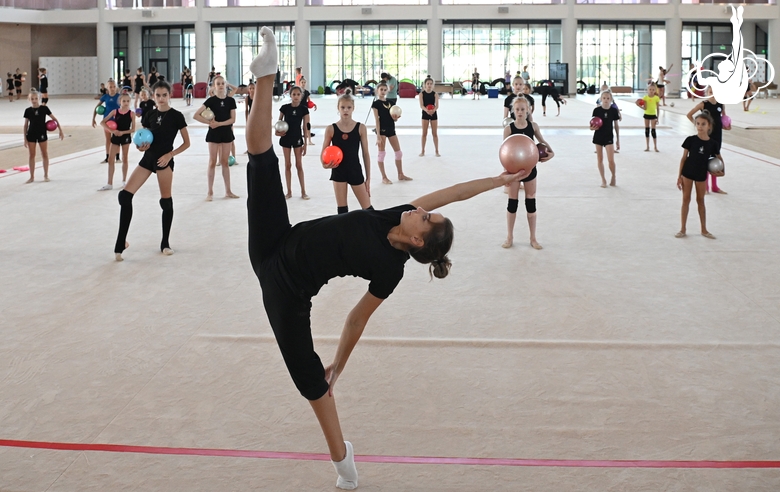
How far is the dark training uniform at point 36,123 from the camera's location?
14.0 m

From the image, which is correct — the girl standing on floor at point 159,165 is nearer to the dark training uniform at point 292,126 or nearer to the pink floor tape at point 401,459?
the dark training uniform at point 292,126

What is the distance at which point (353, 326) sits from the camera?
399 centimetres

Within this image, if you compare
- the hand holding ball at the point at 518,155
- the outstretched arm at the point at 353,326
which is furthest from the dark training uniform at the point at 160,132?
the outstretched arm at the point at 353,326

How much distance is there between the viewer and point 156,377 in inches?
221

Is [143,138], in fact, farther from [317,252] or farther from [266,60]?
[317,252]

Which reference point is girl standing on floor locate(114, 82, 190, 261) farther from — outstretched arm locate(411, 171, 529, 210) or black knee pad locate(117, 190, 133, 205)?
outstretched arm locate(411, 171, 529, 210)

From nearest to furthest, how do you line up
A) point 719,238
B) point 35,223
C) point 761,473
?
point 761,473 < point 719,238 < point 35,223

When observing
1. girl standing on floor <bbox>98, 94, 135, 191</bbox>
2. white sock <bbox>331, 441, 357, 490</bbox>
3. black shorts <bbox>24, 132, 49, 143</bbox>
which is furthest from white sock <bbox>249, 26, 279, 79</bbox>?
black shorts <bbox>24, 132, 49, 143</bbox>

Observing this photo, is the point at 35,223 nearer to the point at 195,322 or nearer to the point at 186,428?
the point at 195,322

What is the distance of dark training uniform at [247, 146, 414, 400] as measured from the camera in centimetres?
367

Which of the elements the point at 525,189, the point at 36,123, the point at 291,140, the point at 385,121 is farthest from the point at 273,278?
the point at 36,123

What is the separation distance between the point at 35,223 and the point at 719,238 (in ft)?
30.8

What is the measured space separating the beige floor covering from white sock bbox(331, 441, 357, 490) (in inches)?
3.7

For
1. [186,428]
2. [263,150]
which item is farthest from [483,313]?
[263,150]
